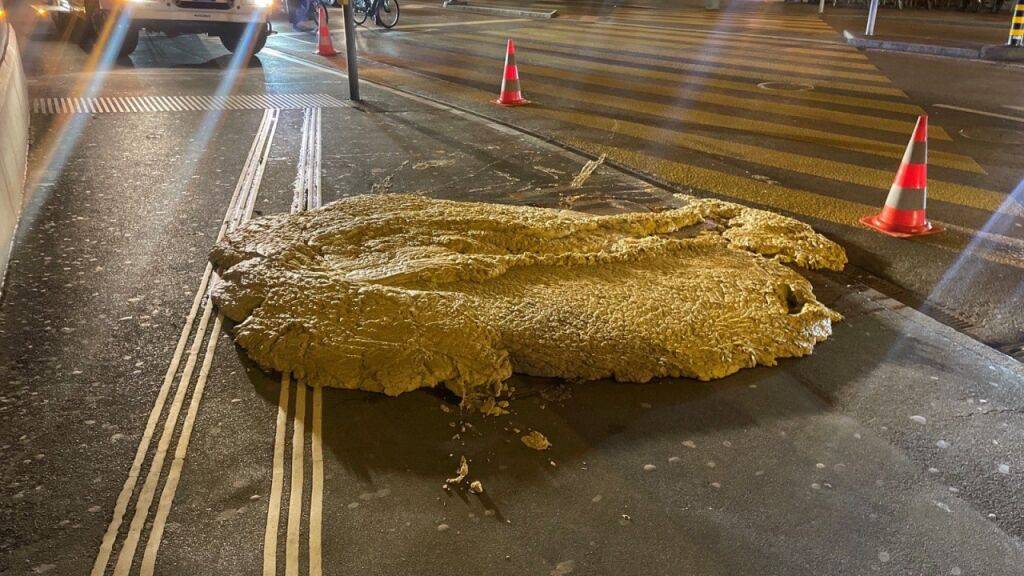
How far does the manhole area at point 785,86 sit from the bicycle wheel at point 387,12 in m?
11.4

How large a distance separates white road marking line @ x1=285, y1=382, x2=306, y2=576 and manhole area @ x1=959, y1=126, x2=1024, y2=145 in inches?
307

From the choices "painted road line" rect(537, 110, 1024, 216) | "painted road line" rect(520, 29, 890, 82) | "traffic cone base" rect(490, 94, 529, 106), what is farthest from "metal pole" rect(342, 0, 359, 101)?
"painted road line" rect(520, 29, 890, 82)

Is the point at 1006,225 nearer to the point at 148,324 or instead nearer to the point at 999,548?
the point at 999,548

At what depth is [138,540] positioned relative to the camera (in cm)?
226

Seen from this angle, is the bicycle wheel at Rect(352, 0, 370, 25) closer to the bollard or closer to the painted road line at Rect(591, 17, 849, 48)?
the painted road line at Rect(591, 17, 849, 48)

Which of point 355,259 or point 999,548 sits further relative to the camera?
point 355,259

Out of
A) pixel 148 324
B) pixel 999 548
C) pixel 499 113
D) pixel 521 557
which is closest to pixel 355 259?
pixel 148 324

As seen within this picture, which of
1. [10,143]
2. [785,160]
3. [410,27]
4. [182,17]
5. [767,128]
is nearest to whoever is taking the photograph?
[10,143]

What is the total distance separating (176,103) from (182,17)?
4044 mm

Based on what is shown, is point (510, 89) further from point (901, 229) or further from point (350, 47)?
point (901, 229)

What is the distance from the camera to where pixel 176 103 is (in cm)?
884

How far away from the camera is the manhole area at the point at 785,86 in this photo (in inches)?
405

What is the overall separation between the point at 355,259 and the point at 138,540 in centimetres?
196

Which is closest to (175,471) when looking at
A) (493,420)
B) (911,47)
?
(493,420)
